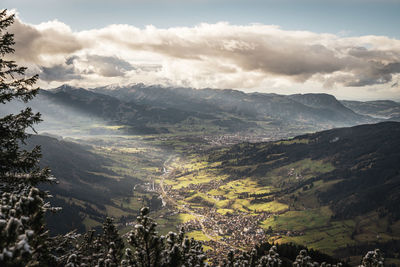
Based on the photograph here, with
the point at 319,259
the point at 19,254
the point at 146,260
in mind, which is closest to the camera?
the point at 19,254

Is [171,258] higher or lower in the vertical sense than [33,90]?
lower

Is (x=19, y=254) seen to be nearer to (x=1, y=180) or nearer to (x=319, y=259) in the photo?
(x=1, y=180)

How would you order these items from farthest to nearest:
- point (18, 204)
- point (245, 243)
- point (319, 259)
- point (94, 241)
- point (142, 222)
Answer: point (245, 243) → point (319, 259) → point (94, 241) → point (142, 222) → point (18, 204)

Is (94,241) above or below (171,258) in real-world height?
below

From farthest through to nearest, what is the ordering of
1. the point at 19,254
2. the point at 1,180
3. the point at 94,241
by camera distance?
1. the point at 94,241
2. the point at 1,180
3. the point at 19,254

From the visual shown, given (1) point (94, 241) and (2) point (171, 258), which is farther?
(1) point (94, 241)

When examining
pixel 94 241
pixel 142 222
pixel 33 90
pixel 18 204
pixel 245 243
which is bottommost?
pixel 245 243

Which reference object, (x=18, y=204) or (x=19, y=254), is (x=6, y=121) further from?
(x=19, y=254)

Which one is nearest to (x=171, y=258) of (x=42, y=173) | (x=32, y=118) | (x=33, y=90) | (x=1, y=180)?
(x=42, y=173)

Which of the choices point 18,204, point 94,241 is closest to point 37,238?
point 18,204
